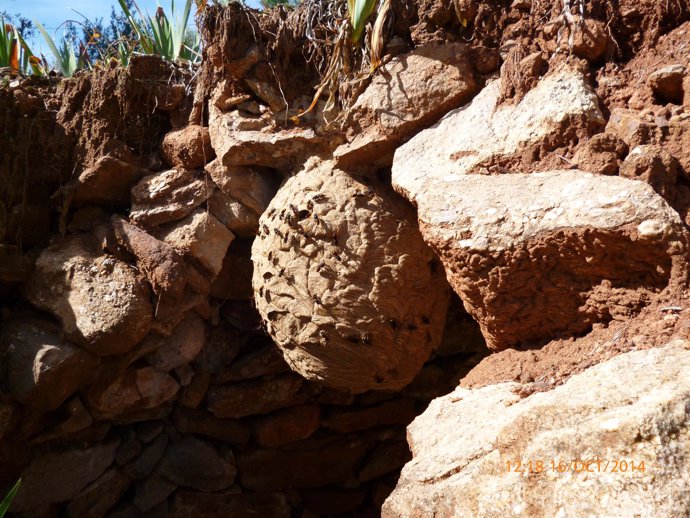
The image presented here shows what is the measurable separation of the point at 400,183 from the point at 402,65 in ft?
2.01

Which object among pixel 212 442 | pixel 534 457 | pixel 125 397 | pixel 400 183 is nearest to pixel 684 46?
pixel 400 183

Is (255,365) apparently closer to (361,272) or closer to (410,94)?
(361,272)

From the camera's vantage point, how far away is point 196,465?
4512 mm

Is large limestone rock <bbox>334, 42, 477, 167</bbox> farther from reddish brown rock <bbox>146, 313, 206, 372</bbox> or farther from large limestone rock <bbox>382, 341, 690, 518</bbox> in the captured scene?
reddish brown rock <bbox>146, 313, 206, 372</bbox>

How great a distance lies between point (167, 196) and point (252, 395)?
1472mm

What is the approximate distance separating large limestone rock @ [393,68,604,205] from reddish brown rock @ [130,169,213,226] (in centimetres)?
144

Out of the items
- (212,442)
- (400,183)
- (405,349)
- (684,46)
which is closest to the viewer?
(684,46)

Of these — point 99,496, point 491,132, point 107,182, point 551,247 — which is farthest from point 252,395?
point 551,247

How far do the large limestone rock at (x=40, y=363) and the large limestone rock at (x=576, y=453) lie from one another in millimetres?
2325

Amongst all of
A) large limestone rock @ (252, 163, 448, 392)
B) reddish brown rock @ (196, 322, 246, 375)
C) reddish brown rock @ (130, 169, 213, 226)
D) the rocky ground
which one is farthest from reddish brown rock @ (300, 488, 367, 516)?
reddish brown rock @ (130, 169, 213, 226)

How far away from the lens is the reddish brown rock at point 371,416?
188 inches

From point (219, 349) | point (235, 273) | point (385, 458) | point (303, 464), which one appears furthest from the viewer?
point (385, 458)

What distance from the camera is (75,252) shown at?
3.69 meters

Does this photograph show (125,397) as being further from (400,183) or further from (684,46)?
(684,46)
